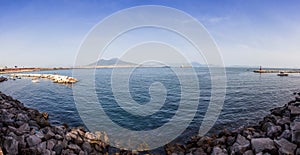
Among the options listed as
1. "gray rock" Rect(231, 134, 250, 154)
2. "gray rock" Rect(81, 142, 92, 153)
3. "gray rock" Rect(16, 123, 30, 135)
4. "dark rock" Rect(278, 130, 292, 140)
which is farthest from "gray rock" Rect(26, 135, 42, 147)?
"dark rock" Rect(278, 130, 292, 140)

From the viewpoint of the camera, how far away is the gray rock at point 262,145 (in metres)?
6.28

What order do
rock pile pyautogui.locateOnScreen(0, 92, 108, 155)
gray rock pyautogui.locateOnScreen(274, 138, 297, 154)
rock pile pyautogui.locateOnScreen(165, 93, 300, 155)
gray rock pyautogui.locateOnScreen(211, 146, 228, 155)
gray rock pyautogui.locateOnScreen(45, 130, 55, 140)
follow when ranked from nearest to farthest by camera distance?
gray rock pyautogui.locateOnScreen(274, 138, 297, 154) → rock pile pyautogui.locateOnScreen(165, 93, 300, 155) → rock pile pyautogui.locateOnScreen(0, 92, 108, 155) → gray rock pyautogui.locateOnScreen(211, 146, 228, 155) → gray rock pyautogui.locateOnScreen(45, 130, 55, 140)

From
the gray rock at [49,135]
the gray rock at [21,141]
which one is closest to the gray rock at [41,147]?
the gray rock at [21,141]

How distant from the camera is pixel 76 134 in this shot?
338 inches

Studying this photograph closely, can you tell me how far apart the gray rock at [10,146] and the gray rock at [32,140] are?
0.47 metres

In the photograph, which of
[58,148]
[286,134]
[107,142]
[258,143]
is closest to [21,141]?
[58,148]

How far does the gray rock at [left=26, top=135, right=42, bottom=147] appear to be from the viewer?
6.95 metres

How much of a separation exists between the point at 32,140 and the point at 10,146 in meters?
0.74

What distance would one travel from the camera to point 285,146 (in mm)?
6094

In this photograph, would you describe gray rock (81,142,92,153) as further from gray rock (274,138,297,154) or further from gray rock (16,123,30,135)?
gray rock (274,138,297,154)

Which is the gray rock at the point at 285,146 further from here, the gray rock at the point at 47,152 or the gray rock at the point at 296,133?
the gray rock at the point at 47,152

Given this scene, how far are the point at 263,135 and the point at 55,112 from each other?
44.7ft

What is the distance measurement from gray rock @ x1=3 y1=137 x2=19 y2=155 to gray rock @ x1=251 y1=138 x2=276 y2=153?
7.43 meters

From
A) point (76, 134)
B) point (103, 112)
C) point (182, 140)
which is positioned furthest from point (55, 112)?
point (182, 140)
